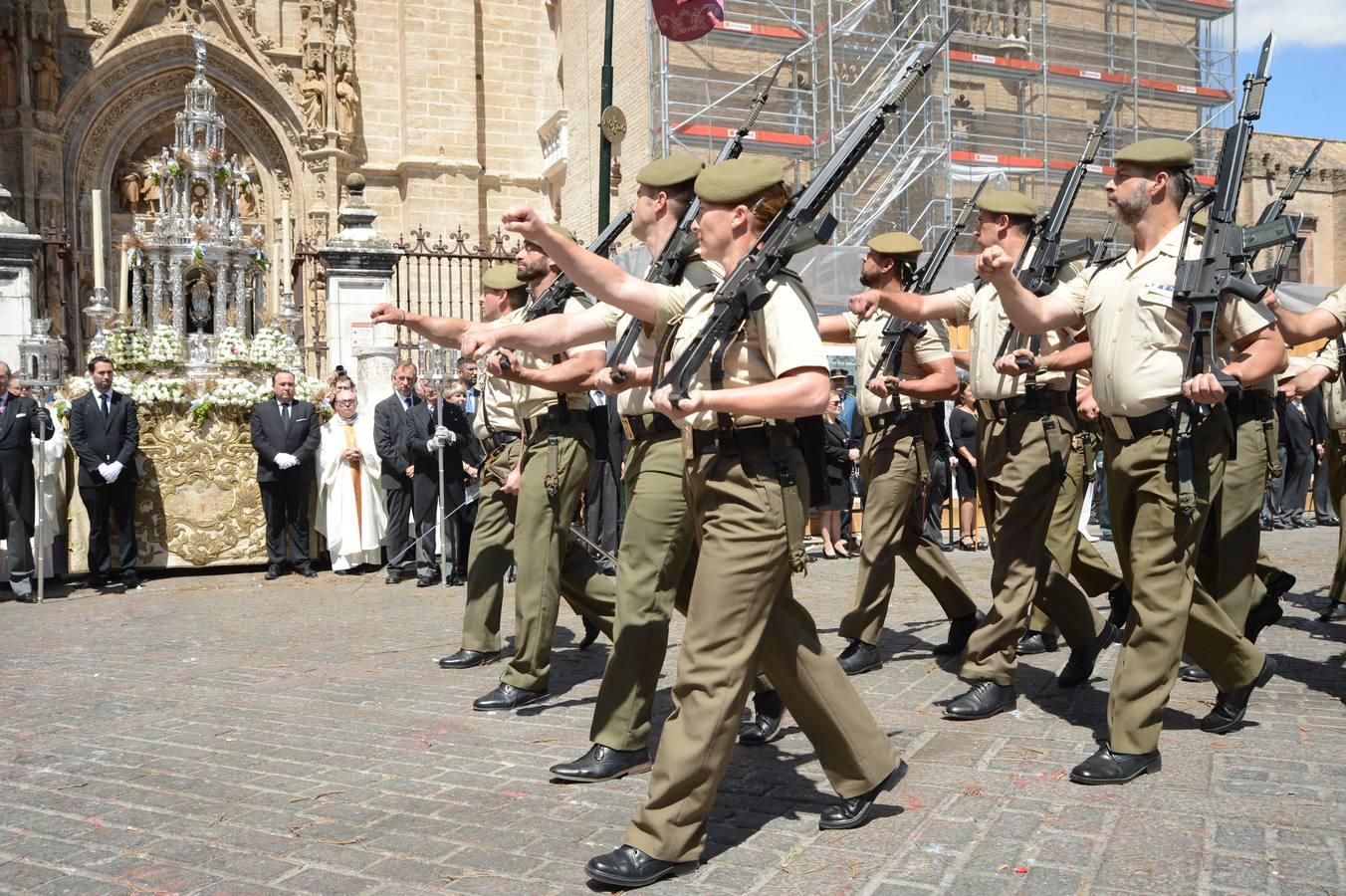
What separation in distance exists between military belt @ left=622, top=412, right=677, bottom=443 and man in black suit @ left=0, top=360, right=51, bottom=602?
7459mm

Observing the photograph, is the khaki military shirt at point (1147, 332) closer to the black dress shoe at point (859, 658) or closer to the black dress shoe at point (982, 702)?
the black dress shoe at point (982, 702)

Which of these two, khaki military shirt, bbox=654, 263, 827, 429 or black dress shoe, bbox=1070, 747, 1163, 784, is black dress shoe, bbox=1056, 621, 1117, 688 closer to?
black dress shoe, bbox=1070, 747, 1163, 784

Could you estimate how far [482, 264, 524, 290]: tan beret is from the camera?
21.5ft

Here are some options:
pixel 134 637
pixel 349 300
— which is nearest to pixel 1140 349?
pixel 134 637

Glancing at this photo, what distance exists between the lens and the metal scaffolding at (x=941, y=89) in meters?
22.7

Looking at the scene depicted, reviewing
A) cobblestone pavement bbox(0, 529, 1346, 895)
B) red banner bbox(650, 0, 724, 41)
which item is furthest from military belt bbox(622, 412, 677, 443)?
red banner bbox(650, 0, 724, 41)

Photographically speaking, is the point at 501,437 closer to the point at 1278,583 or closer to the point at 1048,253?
the point at 1048,253

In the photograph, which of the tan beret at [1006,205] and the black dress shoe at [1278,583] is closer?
the tan beret at [1006,205]

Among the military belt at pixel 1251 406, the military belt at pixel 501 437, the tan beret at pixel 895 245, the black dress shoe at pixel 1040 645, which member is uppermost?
the tan beret at pixel 895 245

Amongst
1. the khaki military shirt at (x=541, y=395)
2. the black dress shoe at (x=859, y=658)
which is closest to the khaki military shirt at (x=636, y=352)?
the khaki military shirt at (x=541, y=395)

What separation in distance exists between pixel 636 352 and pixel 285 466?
735 centimetres

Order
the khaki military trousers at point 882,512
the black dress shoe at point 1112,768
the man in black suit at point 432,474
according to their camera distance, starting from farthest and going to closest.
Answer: the man in black suit at point 432,474
the khaki military trousers at point 882,512
the black dress shoe at point 1112,768

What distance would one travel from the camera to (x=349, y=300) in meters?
13.7

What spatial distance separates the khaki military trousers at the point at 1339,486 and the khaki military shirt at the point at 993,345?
9.55 feet
